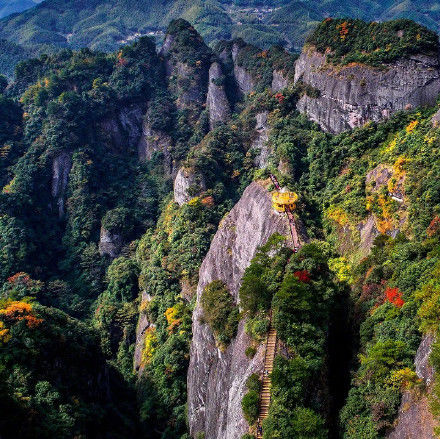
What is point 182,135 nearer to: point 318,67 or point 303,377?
point 318,67

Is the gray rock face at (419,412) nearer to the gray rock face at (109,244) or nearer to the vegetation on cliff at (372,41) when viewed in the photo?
the vegetation on cliff at (372,41)

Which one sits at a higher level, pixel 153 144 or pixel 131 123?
pixel 131 123

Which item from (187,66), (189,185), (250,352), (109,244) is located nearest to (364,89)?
(189,185)

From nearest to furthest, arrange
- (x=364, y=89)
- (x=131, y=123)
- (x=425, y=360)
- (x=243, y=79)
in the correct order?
1. (x=425, y=360)
2. (x=364, y=89)
3. (x=243, y=79)
4. (x=131, y=123)

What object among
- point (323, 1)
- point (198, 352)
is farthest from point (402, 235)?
point (323, 1)

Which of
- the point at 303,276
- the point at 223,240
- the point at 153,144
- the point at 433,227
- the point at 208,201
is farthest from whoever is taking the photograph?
the point at 153,144

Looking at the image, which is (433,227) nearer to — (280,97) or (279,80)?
(280,97)

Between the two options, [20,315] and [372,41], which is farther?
[372,41]

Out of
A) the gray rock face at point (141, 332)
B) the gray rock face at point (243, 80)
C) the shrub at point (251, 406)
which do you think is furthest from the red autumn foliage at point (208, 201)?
the shrub at point (251, 406)
